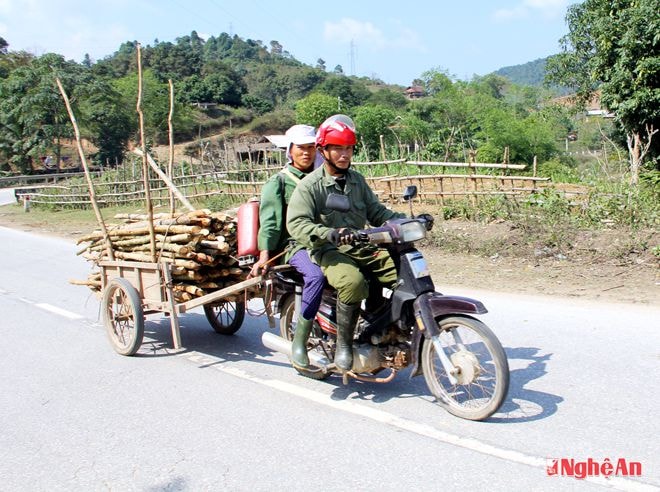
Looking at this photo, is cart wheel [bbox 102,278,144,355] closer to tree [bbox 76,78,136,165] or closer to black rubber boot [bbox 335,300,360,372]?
black rubber boot [bbox 335,300,360,372]

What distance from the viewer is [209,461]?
3633 millimetres

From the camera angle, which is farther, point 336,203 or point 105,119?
point 105,119

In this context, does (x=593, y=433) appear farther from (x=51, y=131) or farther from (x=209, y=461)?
(x=51, y=131)

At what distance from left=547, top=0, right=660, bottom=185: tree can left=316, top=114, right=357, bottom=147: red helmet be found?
8.99 metres

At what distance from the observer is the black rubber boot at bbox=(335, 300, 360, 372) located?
13.8 feet

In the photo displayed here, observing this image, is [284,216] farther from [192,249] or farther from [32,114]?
[32,114]

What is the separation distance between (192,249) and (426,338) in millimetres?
2370

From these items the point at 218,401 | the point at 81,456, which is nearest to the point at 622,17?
the point at 218,401

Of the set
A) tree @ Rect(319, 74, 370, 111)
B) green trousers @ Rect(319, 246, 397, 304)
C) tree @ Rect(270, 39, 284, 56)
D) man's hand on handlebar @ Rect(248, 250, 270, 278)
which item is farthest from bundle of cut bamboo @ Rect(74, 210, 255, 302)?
tree @ Rect(270, 39, 284, 56)

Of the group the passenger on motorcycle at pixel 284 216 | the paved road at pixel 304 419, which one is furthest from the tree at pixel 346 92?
the passenger on motorcycle at pixel 284 216

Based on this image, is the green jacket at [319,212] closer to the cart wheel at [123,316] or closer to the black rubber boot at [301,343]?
the black rubber boot at [301,343]

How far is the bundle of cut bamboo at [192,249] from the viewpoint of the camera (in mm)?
5418

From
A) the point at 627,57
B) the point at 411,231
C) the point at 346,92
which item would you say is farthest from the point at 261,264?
the point at 346,92

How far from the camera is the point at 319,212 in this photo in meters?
4.43
